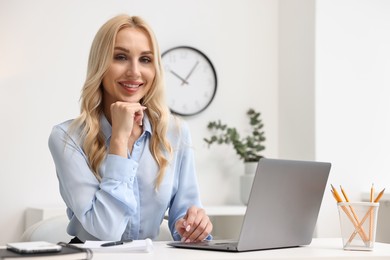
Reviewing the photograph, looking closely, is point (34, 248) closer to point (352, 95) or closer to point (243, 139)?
point (243, 139)

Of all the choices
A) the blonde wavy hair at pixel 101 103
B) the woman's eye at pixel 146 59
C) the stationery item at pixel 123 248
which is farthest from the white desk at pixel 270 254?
the woman's eye at pixel 146 59

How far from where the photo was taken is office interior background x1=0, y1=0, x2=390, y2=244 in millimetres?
3617

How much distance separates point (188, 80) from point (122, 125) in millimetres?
2152

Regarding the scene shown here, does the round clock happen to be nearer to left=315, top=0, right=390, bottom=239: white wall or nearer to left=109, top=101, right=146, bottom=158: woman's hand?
left=315, top=0, right=390, bottom=239: white wall

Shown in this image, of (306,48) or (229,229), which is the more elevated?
(306,48)

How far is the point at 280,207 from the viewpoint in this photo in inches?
66.7

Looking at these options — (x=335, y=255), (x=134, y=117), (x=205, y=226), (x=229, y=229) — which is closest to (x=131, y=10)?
(x=229, y=229)

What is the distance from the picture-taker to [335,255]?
1582mm

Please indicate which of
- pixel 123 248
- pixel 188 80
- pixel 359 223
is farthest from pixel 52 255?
pixel 188 80

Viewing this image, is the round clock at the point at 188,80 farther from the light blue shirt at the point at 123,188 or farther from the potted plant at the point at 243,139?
the light blue shirt at the point at 123,188

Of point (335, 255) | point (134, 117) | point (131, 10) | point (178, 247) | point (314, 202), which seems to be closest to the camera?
point (335, 255)

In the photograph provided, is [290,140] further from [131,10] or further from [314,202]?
[314,202]

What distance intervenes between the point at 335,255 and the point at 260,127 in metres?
2.58

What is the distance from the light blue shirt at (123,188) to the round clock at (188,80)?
177 centimetres
